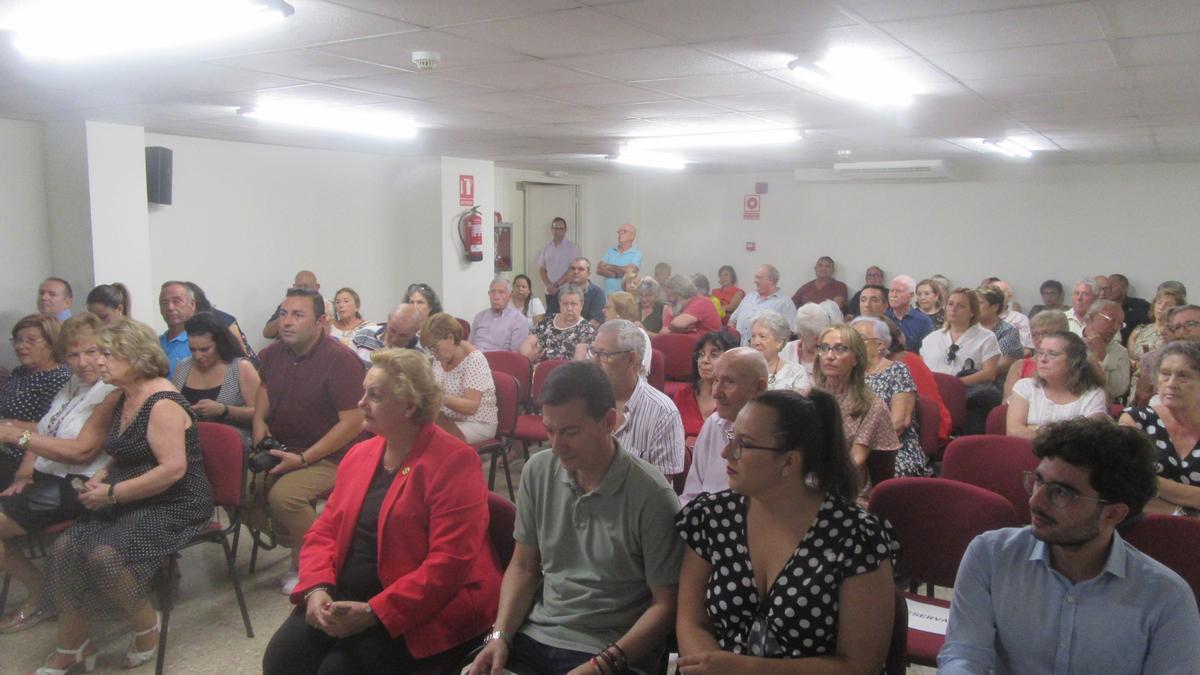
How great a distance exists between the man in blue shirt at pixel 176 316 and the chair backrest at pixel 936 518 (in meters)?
4.17

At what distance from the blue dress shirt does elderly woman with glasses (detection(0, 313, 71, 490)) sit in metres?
4.12

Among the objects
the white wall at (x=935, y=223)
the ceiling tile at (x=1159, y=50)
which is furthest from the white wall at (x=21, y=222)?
the white wall at (x=935, y=223)

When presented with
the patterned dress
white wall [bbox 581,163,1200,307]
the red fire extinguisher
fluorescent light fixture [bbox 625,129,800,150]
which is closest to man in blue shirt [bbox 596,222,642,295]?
the red fire extinguisher

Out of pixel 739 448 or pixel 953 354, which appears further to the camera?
pixel 953 354

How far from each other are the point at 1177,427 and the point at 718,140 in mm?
5078

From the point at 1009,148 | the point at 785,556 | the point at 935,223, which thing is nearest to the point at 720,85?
the point at 785,556

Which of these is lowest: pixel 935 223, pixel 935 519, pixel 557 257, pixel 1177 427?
pixel 935 519

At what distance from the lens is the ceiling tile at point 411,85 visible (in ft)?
14.2

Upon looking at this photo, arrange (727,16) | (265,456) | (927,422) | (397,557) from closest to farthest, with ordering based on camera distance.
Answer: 1. (397,557)
2. (727,16)
3. (265,456)
4. (927,422)

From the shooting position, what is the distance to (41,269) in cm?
627

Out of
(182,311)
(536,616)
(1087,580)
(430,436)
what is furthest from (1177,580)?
(182,311)

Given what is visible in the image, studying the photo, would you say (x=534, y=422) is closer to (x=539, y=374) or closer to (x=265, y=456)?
(x=539, y=374)

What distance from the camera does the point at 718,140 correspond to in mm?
7496

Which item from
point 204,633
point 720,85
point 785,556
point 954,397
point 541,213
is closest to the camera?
point 785,556
